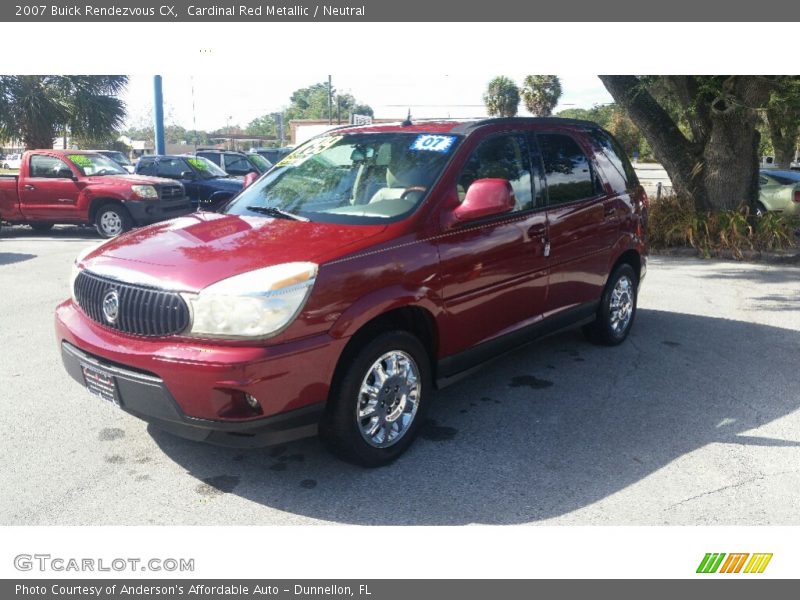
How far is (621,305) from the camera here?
6152 millimetres

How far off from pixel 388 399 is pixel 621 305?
3163 millimetres

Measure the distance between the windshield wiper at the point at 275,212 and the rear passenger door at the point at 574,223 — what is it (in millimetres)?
1867

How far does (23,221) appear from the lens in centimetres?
1396

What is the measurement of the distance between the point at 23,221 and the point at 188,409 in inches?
506

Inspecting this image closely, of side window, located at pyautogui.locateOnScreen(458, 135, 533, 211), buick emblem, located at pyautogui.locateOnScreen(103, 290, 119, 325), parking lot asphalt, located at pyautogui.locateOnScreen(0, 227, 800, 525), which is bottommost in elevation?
parking lot asphalt, located at pyautogui.locateOnScreen(0, 227, 800, 525)

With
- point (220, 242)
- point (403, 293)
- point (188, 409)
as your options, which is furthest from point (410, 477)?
point (220, 242)

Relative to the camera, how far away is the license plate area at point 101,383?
348 centimetres

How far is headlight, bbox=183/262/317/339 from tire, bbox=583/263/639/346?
11.3 feet

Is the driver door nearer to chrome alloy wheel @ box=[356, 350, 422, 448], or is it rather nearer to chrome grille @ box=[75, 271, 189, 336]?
chrome grille @ box=[75, 271, 189, 336]

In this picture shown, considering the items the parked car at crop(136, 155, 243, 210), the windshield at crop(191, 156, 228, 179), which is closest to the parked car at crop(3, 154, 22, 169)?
the parked car at crop(136, 155, 243, 210)

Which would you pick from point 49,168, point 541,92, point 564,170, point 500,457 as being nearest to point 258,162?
point 49,168

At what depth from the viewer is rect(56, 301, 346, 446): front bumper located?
3.15m

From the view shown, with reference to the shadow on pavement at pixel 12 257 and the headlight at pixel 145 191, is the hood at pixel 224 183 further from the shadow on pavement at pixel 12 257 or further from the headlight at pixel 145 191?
the shadow on pavement at pixel 12 257

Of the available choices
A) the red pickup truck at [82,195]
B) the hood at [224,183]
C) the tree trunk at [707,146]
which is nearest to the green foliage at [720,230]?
the tree trunk at [707,146]
